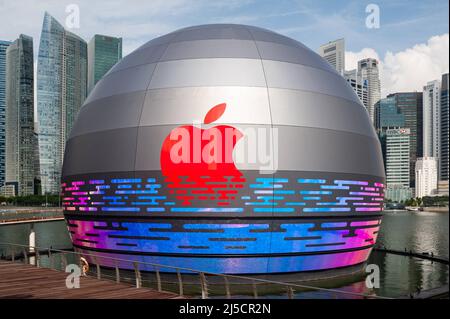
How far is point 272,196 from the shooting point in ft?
62.7

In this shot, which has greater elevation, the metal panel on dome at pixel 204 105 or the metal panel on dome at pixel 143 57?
the metal panel on dome at pixel 143 57

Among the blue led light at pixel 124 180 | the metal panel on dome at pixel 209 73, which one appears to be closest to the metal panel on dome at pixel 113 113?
the metal panel on dome at pixel 209 73

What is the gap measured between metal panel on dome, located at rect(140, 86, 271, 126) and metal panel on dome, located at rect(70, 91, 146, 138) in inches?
23.5

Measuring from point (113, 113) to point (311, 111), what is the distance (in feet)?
29.3

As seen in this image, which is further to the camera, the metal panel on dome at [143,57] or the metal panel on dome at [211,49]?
the metal panel on dome at [143,57]

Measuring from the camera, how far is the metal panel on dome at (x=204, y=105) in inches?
773

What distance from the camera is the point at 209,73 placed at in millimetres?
20703

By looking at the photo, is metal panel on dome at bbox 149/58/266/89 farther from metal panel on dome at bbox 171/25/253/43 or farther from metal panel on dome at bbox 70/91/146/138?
metal panel on dome at bbox 171/25/253/43

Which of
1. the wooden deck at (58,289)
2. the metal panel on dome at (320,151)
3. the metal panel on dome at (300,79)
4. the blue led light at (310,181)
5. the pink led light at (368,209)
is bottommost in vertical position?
the wooden deck at (58,289)

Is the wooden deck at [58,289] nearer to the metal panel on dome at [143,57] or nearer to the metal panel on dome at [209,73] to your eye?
the metal panel on dome at [209,73]

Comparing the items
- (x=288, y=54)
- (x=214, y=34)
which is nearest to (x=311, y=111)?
(x=288, y=54)

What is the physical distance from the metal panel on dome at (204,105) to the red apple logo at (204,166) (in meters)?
0.61

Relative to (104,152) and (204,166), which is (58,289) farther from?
(104,152)

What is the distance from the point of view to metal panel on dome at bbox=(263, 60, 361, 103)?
20784mm
